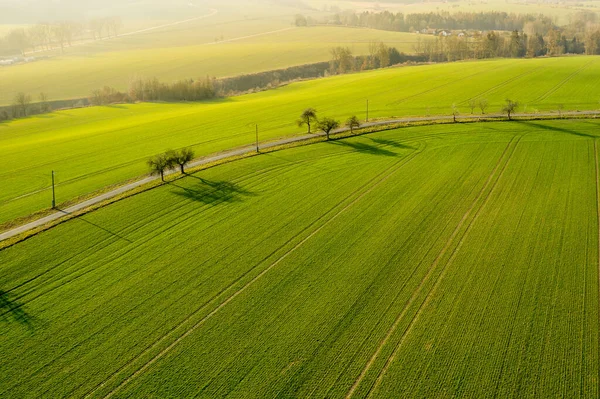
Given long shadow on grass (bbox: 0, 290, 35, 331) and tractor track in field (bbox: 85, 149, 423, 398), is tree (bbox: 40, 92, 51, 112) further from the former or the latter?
long shadow on grass (bbox: 0, 290, 35, 331)

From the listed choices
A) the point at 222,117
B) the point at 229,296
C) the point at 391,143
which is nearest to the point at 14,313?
the point at 229,296

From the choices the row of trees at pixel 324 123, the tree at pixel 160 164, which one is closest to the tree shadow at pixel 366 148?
the row of trees at pixel 324 123

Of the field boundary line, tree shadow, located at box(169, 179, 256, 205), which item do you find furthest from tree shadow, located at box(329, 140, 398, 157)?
tree shadow, located at box(169, 179, 256, 205)

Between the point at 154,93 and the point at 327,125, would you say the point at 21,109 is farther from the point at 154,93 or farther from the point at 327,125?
the point at 327,125

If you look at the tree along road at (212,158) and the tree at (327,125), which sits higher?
the tree at (327,125)

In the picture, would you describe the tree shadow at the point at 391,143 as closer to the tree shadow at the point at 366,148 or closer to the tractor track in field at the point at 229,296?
the tree shadow at the point at 366,148

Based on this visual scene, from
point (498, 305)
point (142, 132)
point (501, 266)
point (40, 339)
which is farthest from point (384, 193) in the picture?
point (142, 132)
